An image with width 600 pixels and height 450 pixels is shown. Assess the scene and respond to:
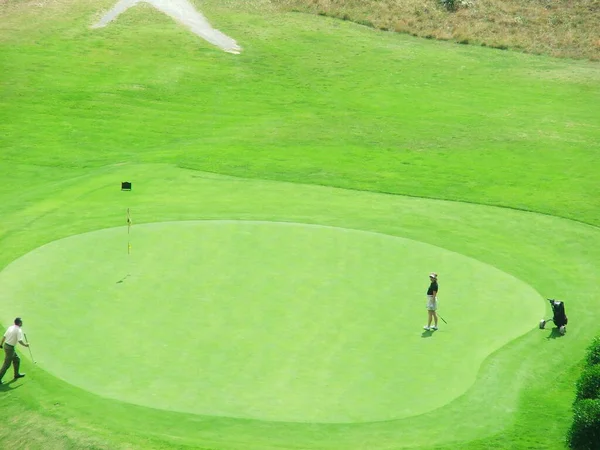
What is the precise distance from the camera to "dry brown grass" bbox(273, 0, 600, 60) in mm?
72250

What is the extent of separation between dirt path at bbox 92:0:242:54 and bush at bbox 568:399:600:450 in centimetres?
4767

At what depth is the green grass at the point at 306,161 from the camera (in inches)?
992

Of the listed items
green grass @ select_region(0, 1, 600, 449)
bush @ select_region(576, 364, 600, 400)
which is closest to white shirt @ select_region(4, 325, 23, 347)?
green grass @ select_region(0, 1, 600, 449)

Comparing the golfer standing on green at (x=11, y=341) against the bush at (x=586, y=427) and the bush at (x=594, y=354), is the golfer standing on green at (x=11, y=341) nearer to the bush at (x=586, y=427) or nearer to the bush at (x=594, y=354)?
the bush at (x=586, y=427)

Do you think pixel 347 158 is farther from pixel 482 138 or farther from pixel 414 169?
pixel 482 138

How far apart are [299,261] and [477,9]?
48073mm

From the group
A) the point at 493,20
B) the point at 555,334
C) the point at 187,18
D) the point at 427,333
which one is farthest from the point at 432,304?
the point at 493,20

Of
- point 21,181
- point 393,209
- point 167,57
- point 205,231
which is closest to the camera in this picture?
point 205,231

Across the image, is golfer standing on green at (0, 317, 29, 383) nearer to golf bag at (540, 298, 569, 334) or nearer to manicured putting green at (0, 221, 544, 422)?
manicured putting green at (0, 221, 544, 422)

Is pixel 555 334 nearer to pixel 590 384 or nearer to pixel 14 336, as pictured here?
pixel 590 384

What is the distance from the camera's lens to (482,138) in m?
56.4

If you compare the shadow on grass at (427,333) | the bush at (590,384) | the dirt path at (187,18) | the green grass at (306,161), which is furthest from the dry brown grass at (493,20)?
the bush at (590,384)

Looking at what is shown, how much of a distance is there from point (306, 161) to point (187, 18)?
85.2ft

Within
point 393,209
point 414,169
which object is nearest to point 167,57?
point 414,169
